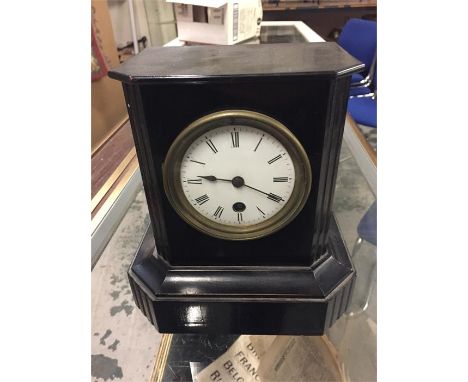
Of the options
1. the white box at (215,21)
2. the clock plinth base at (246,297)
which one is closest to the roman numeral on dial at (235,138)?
the clock plinth base at (246,297)

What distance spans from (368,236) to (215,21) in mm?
783

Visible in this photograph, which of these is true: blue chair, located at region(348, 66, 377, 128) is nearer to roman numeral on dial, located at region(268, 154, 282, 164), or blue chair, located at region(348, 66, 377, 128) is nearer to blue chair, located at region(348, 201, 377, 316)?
blue chair, located at region(348, 201, 377, 316)

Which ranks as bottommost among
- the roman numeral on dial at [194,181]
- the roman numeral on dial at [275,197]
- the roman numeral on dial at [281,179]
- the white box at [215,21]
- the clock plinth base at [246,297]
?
the clock plinth base at [246,297]

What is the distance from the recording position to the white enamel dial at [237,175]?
43 centimetres

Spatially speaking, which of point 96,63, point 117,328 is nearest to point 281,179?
point 117,328

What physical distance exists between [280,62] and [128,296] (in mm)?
582

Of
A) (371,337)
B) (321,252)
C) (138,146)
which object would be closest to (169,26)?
(138,146)

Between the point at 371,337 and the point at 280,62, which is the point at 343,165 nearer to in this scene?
the point at 371,337

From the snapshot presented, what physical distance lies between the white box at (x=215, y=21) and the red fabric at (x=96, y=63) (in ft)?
1.77

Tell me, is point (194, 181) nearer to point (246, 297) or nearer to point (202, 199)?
point (202, 199)

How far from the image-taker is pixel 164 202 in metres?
0.48

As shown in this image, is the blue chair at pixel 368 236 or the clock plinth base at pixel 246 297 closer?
the clock plinth base at pixel 246 297

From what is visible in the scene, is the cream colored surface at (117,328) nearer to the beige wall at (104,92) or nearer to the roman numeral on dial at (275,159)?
the roman numeral on dial at (275,159)

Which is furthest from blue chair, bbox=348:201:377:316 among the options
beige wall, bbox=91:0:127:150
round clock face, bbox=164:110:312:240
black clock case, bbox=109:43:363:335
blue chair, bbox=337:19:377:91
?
beige wall, bbox=91:0:127:150
